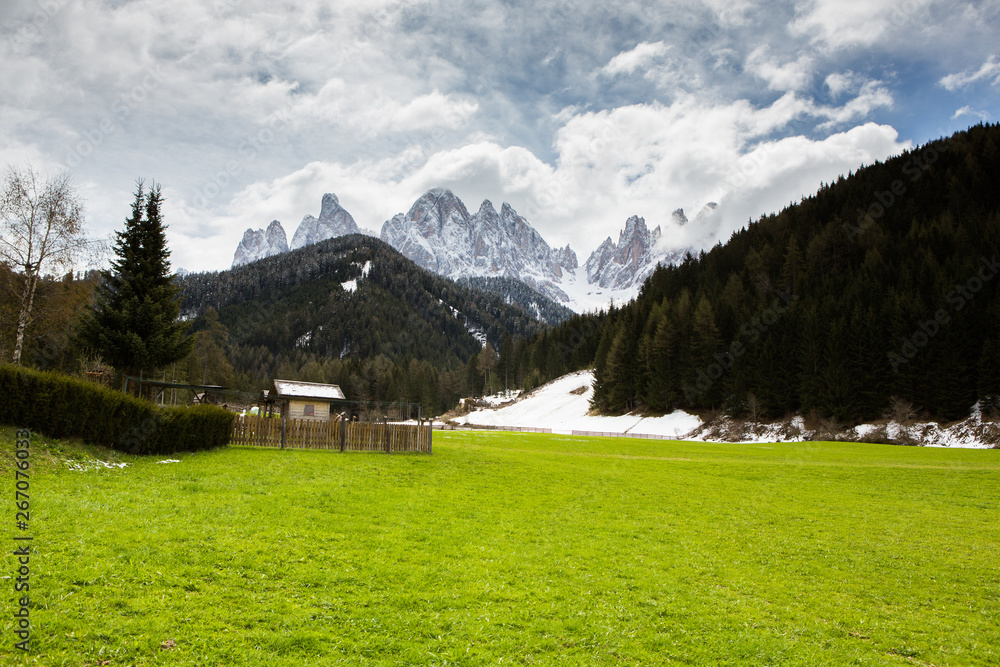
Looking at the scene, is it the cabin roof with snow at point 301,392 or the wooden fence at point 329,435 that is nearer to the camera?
the wooden fence at point 329,435

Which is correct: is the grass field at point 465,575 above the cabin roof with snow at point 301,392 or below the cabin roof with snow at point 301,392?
below

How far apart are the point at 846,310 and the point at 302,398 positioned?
6896cm

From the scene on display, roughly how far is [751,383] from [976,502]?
2215 inches

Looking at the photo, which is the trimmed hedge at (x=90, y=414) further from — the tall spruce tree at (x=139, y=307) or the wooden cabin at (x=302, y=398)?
the wooden cabin at (x=302, y=398)

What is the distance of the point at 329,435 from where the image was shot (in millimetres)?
30266

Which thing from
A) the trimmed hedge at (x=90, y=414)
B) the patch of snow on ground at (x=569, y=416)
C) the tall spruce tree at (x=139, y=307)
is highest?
the tall spruce tree at (x=139, y=307)

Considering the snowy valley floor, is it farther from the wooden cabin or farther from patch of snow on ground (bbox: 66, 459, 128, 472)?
patch of snow on ground (bbox: 66, 459, 128, 472)

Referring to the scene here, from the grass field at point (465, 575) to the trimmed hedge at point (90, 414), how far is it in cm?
108

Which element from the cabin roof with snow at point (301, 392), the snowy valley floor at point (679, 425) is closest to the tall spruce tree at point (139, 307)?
the cabin roof with snow at point (301, 392)

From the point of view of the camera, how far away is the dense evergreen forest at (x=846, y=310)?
61.2m

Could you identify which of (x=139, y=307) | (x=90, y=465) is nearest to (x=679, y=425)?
(x=139, y=307)

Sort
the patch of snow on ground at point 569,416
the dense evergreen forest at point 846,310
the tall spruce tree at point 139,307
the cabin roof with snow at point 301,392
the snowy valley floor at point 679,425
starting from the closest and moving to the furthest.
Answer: the tall spruce tree at point 139,307
the cabin roof with snow at point 301,392
the snowy valley floor at point 679,425
the dense evergreen forest at point 846,310
the patch of snow on ground at point 569,416

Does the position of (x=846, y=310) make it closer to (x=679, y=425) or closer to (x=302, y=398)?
(x=679, y=425)

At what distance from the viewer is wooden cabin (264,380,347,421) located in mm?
53875
